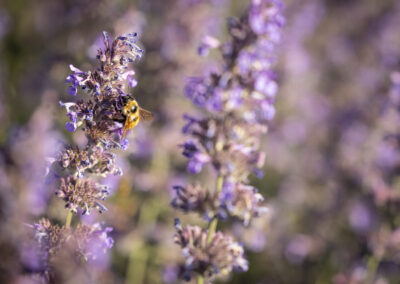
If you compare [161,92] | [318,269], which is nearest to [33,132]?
[161,92]

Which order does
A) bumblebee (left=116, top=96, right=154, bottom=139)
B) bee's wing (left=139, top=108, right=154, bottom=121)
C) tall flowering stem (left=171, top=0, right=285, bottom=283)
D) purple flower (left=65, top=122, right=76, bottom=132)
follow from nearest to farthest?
purple flower (left=65, top=122, right=76, bottom=132) < bumblebee (left=116, top=96, right=154, bottom=139) < tall flowering stem (left=171, top=0, right=285, bottom=283) < bee's wing (left=139, top=108, right=154, bottom=121)

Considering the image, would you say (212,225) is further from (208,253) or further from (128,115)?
(128,115)

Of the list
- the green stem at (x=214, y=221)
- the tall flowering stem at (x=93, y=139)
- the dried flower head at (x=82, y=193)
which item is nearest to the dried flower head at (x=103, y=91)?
the tall flowering stem at (x=93, y=139)

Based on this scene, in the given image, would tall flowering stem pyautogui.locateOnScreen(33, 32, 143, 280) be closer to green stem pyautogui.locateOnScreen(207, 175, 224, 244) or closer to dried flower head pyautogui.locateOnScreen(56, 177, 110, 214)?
dried flower head pyautogui.locateOnScreen(56, 177, 110, 214)

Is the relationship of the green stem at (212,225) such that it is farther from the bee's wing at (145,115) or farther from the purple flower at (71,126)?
the purple flower at (71,126)

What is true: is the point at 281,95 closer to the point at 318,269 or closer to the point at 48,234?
the point at 318,269

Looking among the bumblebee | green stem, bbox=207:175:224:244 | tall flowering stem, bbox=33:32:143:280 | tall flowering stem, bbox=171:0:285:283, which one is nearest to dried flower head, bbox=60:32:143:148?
tall flowering stem, bbox=33:32:143:280
